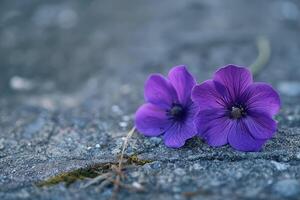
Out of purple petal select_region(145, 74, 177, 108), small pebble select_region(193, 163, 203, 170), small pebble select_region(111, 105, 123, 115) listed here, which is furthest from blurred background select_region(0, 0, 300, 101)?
small pebble select_region(193, 163, 203, 170)

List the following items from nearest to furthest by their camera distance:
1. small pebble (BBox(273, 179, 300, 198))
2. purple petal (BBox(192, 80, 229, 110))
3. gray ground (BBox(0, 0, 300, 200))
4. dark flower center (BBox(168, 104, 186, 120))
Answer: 1. small pebble (BBox(273, 179, 300, 198))
2. gray ground (BBox(0, 0, 300, 200))
3. purple petal (BBox(192, 80, 229, 110))
4. dark flower center (BBox(168, 104, 186, 120))

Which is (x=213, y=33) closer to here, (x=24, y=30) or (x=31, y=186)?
(x=24, y=30)

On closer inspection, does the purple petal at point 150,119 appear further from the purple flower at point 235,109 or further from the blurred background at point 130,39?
the blurred background at point 130,39

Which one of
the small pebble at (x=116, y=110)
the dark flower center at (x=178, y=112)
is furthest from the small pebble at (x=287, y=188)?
the small pebble at (x=116, y=110)

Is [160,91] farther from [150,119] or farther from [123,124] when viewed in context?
[123,124]

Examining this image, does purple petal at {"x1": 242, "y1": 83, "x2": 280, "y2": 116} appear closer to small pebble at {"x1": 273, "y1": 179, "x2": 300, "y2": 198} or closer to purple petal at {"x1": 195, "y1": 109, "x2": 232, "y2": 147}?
purple petal at {"x1": 195, "y1": 109, "x2": 232, "y2": 147}
